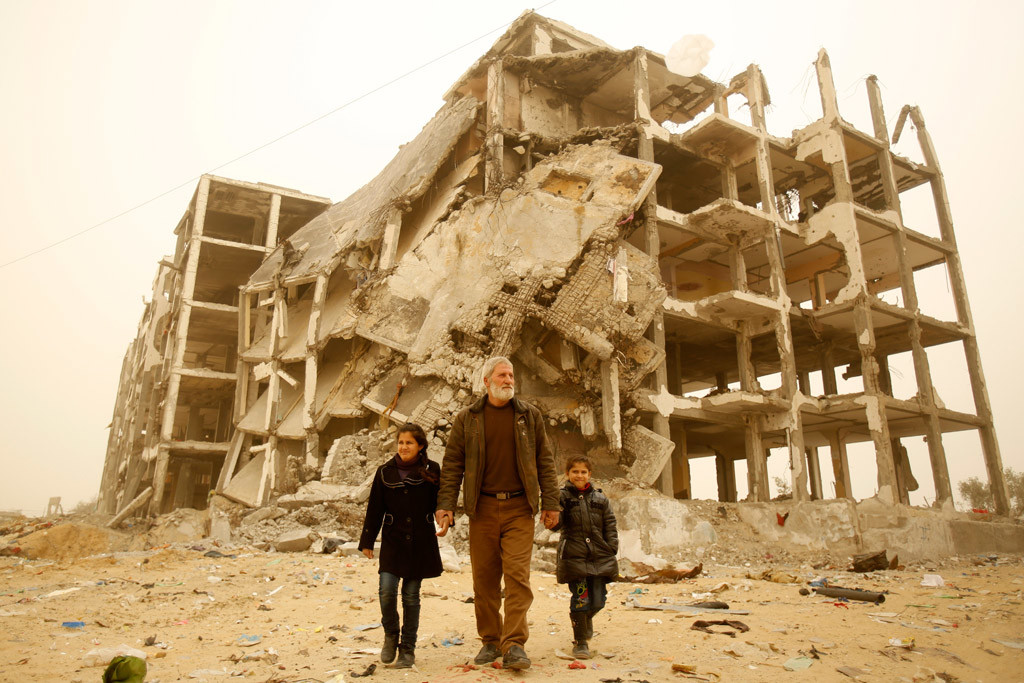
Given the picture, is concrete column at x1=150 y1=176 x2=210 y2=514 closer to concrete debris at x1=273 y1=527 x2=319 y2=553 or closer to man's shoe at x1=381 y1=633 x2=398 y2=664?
concrete debris at x1=273 y1=527 x2=319 y2=553

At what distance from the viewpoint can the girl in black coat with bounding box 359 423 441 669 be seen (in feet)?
Answer: 13.0

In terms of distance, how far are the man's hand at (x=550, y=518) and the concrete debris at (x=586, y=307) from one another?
5318mm

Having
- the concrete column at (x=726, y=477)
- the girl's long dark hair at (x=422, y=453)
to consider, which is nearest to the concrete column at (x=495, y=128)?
the girl's long dark hair at (x=422, y=453)

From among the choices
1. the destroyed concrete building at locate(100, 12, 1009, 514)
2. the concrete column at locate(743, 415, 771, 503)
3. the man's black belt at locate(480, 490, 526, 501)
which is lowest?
the man's black belt at locate(480, 490, 526, 501)

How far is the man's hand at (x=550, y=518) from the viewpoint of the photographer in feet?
12.7

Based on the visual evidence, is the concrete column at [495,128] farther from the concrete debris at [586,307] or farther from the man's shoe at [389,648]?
the man's shoe at [389,648]

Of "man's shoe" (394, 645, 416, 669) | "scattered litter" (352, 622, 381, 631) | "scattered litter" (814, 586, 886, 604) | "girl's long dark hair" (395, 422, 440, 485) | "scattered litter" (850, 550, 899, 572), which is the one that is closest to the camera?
"man's shoe" (394, 645, 416, 669)

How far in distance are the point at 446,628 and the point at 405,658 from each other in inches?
53.3

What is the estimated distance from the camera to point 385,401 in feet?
41.4

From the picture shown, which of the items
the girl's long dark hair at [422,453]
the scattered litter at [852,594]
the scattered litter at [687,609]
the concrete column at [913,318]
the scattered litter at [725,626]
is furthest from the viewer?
the concrete column at [913,318]

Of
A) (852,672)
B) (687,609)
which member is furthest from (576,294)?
(852,672)

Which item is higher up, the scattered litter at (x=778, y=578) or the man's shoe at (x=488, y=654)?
the scattered litter at (x=778, y=578)

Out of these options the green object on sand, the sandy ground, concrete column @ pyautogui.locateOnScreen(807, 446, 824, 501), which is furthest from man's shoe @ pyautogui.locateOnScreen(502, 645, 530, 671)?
concrete column @ pyautogui.locateOnScreen(807, 446, 824, 501)

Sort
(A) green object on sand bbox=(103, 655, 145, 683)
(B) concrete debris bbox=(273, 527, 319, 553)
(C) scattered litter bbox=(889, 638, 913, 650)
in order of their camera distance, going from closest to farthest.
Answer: (A) green object on sand bbox=(103, 655, 145, 683)
(C) scattered litter bbox=(889, 638, 913, 650)
(B) concrete debris bbox=(273, 527, 319, 553)
